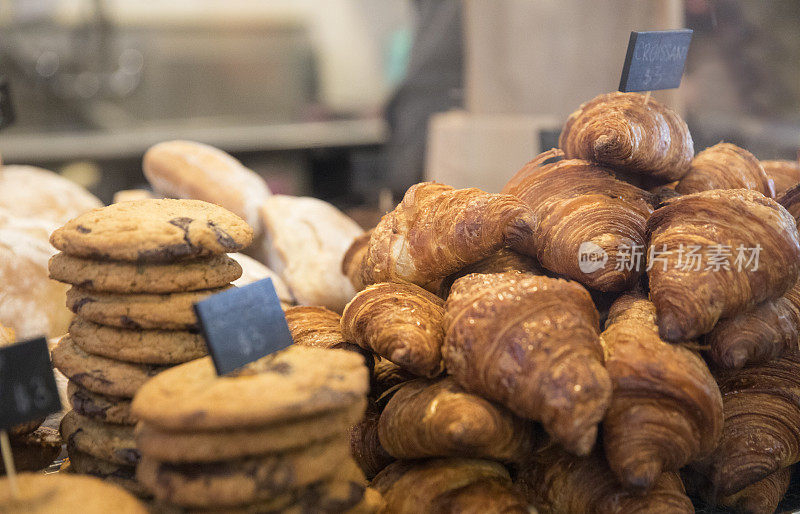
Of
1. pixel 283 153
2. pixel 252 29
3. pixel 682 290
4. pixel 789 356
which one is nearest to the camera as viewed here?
pixel 682 290

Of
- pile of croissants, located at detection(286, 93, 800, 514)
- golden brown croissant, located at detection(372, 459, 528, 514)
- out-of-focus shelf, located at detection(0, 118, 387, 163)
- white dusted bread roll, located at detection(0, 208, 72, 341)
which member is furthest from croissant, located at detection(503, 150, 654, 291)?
out-of-focus shelf, located at detection(0, 118, 387, 163)

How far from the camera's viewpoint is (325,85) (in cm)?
605

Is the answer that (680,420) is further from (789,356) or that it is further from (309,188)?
(309,188)

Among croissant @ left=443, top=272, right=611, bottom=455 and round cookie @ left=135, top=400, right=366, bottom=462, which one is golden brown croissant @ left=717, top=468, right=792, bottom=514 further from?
round cookie @ left=135, top=400, right=366, bottom=462

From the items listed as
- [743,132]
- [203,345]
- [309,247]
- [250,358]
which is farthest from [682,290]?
[743,132]

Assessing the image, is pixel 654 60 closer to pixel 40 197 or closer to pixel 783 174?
pixel 783 174

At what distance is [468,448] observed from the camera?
1058mm

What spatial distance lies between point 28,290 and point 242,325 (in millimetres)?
945

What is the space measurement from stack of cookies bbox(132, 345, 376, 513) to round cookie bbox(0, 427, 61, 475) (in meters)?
0.41

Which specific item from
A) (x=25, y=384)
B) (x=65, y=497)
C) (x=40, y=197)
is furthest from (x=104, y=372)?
(x=40, y=197)

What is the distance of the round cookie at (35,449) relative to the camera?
1211 millimetres

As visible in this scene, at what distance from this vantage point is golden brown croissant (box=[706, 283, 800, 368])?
1.17 m

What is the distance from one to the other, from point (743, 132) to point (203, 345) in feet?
6.86

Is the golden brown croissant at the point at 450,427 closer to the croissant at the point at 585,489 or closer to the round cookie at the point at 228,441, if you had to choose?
the croissant at the point at 585,489
